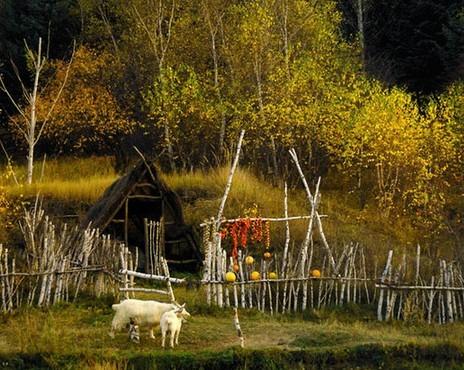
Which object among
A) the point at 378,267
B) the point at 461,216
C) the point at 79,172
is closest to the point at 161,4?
the point at 79,172

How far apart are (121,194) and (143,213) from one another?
75.8 inches

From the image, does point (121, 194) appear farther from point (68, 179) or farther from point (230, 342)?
point (68, 179)

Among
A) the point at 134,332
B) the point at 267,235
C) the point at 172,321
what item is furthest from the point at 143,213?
the point at 172,321

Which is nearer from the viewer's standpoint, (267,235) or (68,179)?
(267,235)

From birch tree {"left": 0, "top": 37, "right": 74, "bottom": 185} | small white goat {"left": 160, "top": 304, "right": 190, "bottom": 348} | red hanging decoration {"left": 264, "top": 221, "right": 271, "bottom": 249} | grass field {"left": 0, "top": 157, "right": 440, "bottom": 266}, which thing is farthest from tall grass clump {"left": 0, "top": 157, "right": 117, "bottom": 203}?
small white goat {"left": 160, "top": 304, "right": 190, "bottom": 348}

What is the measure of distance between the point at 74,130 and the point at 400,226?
11.5m

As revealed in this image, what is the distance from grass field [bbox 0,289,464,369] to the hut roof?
375cm

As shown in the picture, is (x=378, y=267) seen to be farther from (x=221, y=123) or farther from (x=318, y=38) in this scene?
(x=318, y=38)

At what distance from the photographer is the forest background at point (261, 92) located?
76.6 feet

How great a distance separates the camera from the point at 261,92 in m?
24.8

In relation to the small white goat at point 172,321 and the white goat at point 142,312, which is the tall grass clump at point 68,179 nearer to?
the white goat at point 142,312

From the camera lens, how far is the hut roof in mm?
16812

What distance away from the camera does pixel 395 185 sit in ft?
77.4

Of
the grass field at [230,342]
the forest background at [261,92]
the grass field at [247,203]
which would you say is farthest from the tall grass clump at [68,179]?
the grass field at [230,342]
